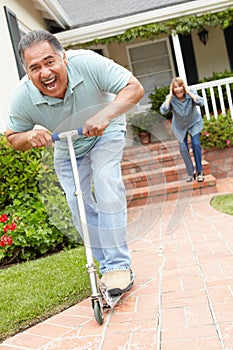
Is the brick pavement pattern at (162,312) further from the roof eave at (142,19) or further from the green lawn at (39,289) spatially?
the roof eave at (142,19)

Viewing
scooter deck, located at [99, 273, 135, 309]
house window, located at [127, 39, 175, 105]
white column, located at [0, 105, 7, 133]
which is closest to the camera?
scooter deck, located at [99, 273, 135, 309]

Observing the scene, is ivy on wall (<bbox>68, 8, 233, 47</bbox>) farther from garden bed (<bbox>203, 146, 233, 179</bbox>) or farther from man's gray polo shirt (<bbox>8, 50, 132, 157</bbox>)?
man's gray polo shirt (<bbox>8, 50, 132, 157</bbox>)

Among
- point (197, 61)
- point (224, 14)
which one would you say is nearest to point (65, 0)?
point (197, 61)

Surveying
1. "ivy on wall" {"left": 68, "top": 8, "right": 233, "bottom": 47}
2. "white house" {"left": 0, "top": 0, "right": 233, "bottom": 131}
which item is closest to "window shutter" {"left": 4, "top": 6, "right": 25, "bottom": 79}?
"white house" {"left": 0, "top": 0, "right": 233, "bottom": 131}

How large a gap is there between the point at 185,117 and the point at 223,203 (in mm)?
1563

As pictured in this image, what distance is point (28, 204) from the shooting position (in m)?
4.98

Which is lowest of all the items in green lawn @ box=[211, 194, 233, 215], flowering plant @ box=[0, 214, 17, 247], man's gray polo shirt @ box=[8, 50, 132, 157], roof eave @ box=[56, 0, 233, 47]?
green lawn @ box=[211, 194, 233, 215]

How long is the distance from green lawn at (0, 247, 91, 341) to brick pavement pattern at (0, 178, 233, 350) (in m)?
0.14

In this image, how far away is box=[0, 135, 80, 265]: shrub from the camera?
4570mm

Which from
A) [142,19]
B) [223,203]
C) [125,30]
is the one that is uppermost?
[142,19]

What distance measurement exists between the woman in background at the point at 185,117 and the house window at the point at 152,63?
4.55m

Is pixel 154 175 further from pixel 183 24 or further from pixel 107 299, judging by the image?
pixel 183 24

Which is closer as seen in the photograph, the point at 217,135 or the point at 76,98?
the point at 76,98

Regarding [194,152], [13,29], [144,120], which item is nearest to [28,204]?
[144,120]
